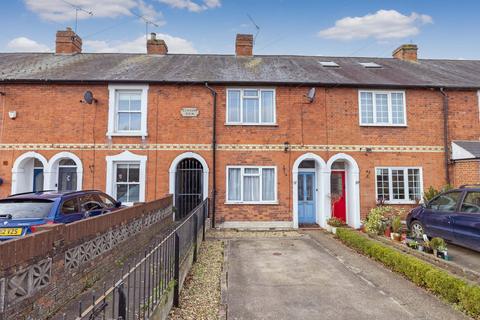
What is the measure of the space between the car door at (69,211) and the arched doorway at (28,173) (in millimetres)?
6388

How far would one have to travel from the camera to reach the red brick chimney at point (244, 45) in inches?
596

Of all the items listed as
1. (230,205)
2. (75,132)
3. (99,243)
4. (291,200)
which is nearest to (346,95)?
(291,200)

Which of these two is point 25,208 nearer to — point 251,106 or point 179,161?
point 179,161

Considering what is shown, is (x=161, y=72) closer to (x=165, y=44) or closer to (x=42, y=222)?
(x=165, y=44)

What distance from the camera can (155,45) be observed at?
1538 centimetres

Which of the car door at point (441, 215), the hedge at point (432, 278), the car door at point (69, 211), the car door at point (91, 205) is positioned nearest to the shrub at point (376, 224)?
the car door at point (441, 215)

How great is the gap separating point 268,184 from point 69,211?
24.9ft

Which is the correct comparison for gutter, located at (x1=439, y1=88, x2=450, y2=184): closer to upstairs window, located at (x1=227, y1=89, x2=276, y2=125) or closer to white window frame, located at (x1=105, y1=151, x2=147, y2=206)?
upstairs window, located at (x1=227, y1=89, x2=276, y2=125)

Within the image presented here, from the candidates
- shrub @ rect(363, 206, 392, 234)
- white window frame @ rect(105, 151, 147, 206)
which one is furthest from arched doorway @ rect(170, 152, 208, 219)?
shrub @ rect(363, 206, 392, 234)

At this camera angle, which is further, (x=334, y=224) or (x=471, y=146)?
(x=471, y=146)

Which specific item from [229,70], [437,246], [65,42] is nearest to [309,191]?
[437,246]

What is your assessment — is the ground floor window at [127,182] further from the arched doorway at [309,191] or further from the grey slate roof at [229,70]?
the arched doorway at [309,191]

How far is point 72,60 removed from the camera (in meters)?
13.8

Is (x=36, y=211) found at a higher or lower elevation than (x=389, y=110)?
lower
